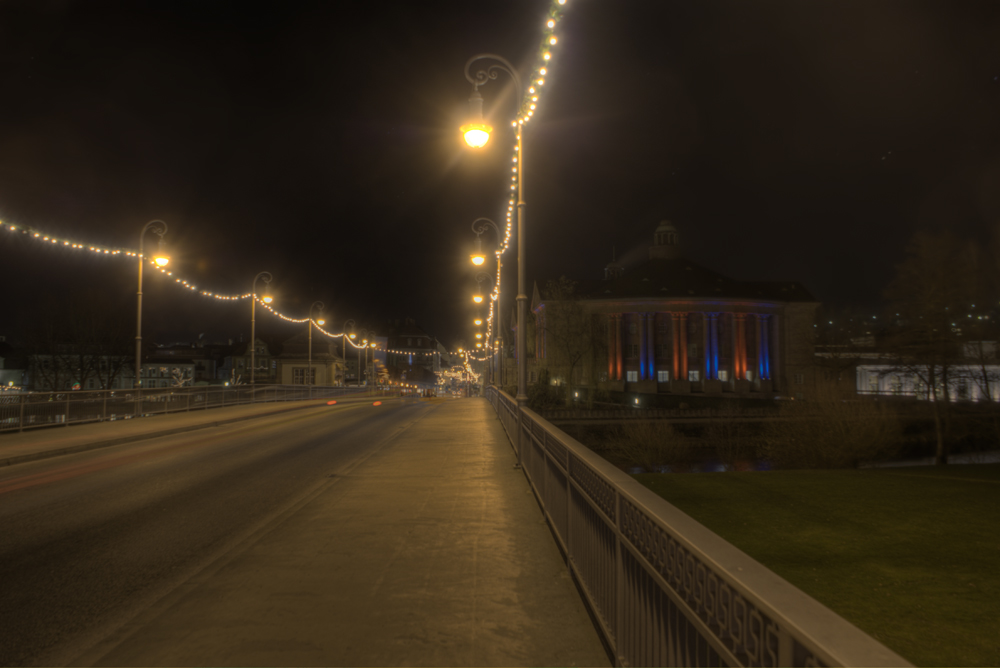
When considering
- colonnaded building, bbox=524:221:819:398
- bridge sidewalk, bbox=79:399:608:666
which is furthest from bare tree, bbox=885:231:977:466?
colonnaded building, bbox=524:221:819:398

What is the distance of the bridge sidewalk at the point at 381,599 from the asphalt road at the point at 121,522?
416 millimetres

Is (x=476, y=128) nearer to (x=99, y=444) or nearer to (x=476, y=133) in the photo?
(x=476, y=133)

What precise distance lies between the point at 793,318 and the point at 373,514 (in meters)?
86.7

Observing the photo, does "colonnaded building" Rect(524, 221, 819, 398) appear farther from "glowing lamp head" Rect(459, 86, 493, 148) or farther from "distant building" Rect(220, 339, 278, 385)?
"glowing lamp head" Rect(459, 86, 493, 148)

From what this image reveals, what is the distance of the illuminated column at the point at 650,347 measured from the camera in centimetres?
7675

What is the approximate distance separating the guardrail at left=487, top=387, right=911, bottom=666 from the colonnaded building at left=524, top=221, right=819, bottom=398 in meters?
67.3

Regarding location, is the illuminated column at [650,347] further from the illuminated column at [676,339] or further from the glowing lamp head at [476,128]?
the glowing lamp head at [476,128]

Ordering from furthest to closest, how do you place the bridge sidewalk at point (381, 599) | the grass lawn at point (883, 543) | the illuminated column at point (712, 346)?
the illuminated column at point (712, 346) < the grass lawn at point (883, 543) < the bridge sidewalk at point (381, 599)

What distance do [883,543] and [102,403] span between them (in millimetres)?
23651

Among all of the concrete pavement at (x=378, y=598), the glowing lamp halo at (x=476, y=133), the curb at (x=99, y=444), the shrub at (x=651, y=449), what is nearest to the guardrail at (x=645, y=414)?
the shrub at (x=651, y=449)

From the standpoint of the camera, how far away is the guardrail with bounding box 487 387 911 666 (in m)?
1.60

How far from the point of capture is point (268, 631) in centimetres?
404

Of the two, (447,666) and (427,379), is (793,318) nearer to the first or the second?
(427,379)

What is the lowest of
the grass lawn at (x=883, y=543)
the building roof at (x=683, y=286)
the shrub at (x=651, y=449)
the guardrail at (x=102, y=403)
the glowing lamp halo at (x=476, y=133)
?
the shrub at (x=651, y=449)
